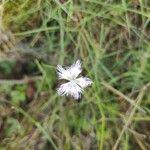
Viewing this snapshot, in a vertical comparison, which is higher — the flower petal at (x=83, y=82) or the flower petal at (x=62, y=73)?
the flower petal at (x=62, y=73)

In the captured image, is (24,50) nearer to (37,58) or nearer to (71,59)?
(37,58)

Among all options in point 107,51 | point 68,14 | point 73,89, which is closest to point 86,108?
point 73,89

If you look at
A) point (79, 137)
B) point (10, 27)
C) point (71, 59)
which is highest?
point (10, 27)

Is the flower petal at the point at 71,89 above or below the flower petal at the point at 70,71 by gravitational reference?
below
